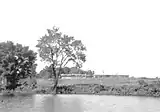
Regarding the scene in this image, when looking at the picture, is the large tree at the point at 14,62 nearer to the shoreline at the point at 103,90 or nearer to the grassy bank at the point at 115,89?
the shoreline at the point at 103,90

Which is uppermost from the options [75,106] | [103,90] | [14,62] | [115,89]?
[14,62]

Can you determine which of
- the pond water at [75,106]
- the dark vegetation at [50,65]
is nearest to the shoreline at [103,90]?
the dark vegetation at [50,65]

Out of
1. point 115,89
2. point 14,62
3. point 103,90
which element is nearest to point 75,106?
point 115,89

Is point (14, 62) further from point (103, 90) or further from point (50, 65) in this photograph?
point (103, 90)

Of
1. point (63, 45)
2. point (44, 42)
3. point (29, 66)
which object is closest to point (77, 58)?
point (63, 45)

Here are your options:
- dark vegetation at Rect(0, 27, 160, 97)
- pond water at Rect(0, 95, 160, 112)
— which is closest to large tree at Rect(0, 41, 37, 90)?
dark vegetation at Rect(0, 27, 160, 97)

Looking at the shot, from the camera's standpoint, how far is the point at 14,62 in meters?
69.7

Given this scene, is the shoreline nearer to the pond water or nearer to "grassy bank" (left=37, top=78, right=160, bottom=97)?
"grassy bank" (left=37, top=78, right=160, bottom=97)

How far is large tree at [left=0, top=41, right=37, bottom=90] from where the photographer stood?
226ft

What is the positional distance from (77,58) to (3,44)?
1883cm

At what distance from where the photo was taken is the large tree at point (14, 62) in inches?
2709

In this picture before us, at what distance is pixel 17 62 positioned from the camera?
234ft

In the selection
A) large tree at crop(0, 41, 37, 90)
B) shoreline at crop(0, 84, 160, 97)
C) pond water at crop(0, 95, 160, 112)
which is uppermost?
large tree at crop(0, 41, 37, 90)

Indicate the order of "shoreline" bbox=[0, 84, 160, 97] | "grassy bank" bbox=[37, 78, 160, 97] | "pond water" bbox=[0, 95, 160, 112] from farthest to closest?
"grassy bank" bbox=[37, 78, 160, 97] < "shoreline" bbox=[0, 84, 160, 97] < "pond water" bbox=[0, 95, 160, 112]
